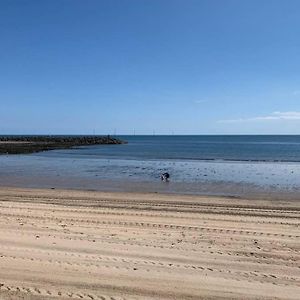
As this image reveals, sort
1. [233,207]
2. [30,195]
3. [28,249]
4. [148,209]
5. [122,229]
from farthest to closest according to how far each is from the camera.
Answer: [30,195] → [233,207] → [148,209] → [122,229] → [28,249]

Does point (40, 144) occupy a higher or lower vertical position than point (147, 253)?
higher

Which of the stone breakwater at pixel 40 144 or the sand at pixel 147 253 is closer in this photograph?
the sand at pixel 147 253

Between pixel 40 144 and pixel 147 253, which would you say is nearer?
pixel 147 253

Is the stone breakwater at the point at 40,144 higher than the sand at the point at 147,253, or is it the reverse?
the stone breakwater at the point at 40,144

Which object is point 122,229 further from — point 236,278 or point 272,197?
point 272,197

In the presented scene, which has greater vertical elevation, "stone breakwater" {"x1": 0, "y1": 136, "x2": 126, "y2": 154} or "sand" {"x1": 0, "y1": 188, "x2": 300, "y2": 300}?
"stone breakwater" {"x1": 0, "y1": 136, "x2": 126, "y2": 154}

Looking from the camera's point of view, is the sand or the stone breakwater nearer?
the sand

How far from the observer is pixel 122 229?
1016cm

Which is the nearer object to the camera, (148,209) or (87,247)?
(87,247)

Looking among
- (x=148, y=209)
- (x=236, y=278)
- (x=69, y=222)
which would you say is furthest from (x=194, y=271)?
(x=148, y=209)

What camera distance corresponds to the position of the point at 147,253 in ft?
26.1

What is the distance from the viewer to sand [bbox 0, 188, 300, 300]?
6.14 m

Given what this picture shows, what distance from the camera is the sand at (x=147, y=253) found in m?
6.14

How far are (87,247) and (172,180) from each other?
16.9 meters
